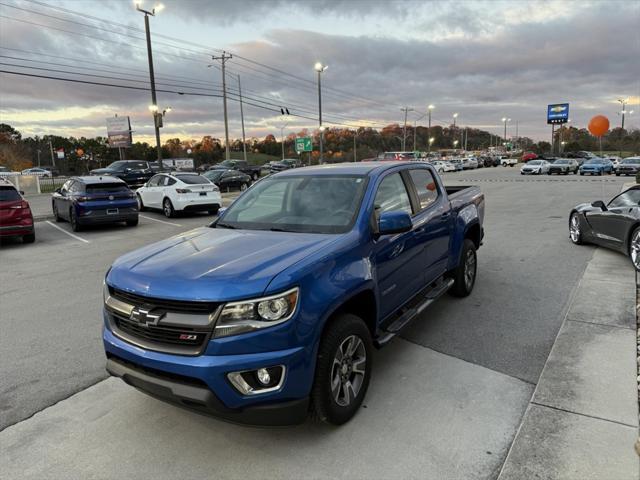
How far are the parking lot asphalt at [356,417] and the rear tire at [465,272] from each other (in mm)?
145

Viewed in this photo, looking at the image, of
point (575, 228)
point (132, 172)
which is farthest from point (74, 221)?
point (132, 172)

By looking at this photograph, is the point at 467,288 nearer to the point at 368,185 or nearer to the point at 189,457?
the point at 368,185

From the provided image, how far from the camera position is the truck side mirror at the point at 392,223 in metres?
3.43

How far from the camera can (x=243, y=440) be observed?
3057 mm

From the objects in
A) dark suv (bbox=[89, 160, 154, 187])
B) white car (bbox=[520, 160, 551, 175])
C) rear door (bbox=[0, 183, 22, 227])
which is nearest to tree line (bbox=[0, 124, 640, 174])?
white car (bbox=[520, 160, 551, 175])

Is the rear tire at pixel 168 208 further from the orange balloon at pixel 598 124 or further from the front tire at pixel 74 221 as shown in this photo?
the orange balloon at pixel 598 124

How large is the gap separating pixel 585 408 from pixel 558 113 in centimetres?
9809

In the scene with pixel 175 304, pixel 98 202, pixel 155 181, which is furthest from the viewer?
pixel 155 181

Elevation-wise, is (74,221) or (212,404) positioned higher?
(212,404)

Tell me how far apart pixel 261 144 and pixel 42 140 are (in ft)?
221

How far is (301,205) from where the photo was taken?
4.04 m

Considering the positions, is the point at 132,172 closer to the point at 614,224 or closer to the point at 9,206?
the point at 9,206

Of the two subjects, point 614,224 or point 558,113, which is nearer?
point 614,224

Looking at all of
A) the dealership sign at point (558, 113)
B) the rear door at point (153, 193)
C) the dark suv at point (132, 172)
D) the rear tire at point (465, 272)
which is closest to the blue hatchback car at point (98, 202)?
the rear door at point (153, 193)
